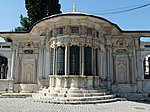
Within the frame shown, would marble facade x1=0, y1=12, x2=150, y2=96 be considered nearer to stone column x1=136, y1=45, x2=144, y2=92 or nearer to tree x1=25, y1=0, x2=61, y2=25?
stone column x1=136, y1=45, x2=144, y2=92

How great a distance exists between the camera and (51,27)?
14625 millimetres

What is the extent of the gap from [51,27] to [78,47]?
9.65 ft

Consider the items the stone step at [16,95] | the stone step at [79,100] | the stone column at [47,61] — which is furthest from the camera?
the stone column at [47,61]

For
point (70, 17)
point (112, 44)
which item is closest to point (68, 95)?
point (70, 17)

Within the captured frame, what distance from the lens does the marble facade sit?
13.2 metres

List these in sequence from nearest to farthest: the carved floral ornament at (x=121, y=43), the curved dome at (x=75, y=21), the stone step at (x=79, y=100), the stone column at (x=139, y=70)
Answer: the stone step at (x=79, y=100) → the curved dome at (x=75, y=21) → the stone column at (x=139, y=70) → the carved floral ornament at (x=121, y=43)

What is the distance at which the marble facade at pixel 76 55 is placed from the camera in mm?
13195

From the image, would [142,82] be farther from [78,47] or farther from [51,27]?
[51,27]

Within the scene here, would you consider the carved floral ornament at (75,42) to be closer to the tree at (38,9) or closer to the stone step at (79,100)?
the stone step at (79,100)

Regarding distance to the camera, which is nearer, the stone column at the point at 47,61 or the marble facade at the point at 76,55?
the marble facade at the point at 76,55

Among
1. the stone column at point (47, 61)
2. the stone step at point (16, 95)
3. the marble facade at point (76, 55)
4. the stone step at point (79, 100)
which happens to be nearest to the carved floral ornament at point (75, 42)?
the marble facade at point (76, 55)

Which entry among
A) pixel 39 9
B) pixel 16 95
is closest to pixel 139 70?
pixel 16 95

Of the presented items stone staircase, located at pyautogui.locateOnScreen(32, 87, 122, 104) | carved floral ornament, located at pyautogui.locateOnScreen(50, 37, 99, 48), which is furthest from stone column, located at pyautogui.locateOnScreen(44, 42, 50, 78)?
stone staircase, located at pyautogui.locateOnScreen(32, 87, 122, 104)

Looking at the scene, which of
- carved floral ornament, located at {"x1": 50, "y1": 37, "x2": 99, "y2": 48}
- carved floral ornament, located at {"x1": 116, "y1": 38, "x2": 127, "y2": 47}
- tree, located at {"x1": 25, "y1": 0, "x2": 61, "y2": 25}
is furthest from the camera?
tree, located at {"x1": 25, "y1": 0, "x2": 61, "y2": 25}
